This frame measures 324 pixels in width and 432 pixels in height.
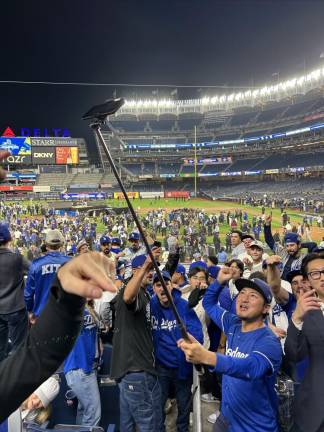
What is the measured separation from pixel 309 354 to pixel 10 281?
254 cm

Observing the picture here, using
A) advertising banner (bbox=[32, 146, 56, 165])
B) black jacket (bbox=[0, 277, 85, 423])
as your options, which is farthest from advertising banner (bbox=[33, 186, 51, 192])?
black jacket (bbox=[0, 277, 85, 423])

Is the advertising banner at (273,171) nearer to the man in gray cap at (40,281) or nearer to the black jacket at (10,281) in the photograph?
the man in gray cap at (40,281)

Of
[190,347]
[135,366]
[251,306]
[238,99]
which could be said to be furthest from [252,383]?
[238,99]

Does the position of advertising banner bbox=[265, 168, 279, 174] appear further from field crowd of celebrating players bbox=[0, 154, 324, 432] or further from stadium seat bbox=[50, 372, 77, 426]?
stadium seat bbox=[50, 372, 77, 426]

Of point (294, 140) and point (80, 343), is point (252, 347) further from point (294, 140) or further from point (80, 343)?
point (294, 140)

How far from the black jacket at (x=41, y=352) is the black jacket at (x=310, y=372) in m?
1.88

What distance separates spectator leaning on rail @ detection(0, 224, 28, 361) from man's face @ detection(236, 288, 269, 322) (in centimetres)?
198

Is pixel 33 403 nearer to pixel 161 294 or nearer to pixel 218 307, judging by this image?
pixel 161 294

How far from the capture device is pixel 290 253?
17.9ft

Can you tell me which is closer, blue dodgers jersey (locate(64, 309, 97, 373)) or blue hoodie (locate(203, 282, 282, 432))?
blue hoodie (locate(203, 282, 282, 432))

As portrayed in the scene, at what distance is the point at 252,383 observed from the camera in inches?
92.2

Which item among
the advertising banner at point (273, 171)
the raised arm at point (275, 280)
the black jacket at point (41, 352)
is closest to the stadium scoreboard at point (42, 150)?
the advertising banner at point (273, 171)

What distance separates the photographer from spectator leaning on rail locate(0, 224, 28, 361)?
112 inches

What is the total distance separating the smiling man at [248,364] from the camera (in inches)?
82.2
